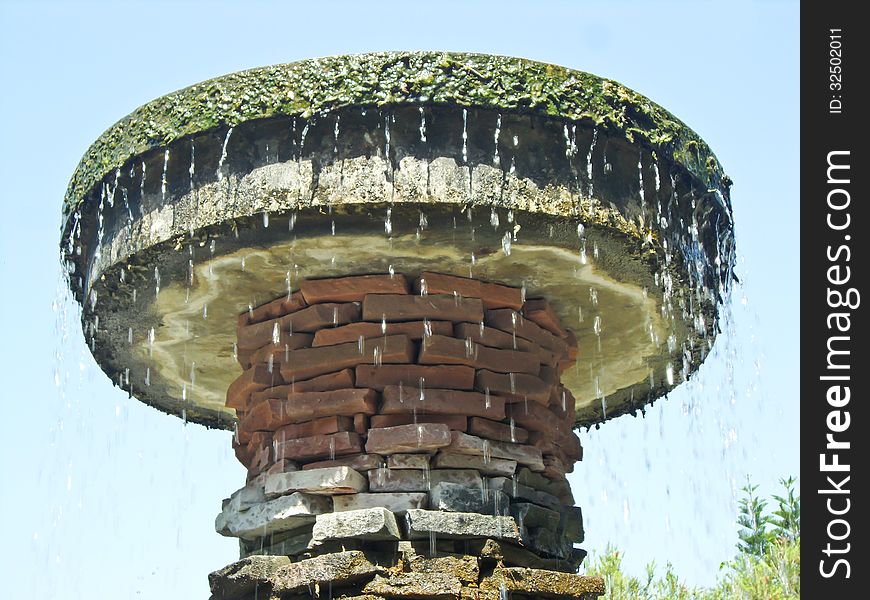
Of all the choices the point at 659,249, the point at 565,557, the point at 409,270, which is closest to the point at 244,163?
the point at 409,270

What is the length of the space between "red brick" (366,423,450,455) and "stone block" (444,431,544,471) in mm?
56

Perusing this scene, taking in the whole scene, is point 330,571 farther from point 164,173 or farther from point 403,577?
point 164,173

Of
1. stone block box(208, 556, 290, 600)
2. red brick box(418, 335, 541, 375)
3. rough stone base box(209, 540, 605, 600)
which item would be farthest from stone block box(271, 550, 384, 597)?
red brick box(418, 335, 541, 375)

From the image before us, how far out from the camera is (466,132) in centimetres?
465

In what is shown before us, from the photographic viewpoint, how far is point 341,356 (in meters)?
4.93

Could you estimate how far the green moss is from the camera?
4.59 metres

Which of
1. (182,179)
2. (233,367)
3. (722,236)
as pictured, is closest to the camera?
(182,179)

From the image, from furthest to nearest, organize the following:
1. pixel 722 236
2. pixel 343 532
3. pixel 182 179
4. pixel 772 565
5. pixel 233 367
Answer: pixel 772 565 < pixel 233 367 < pixel 722 236 < pixel 182 179 < pixel 343 532

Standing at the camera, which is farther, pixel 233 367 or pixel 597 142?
pixel 233 367

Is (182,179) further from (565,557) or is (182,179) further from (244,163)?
(565,557)

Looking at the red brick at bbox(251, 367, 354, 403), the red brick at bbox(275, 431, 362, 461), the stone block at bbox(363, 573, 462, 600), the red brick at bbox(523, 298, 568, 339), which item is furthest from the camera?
the red brick at bbox(523, 298, 568, 339)

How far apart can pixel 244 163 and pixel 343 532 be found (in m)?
1.54

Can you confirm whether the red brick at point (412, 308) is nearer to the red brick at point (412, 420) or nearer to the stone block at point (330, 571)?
the red brick at point (412, 420)

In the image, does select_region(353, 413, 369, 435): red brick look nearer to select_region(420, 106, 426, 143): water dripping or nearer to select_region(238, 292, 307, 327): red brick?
select_region(238, 292, 307, 327): red brick
